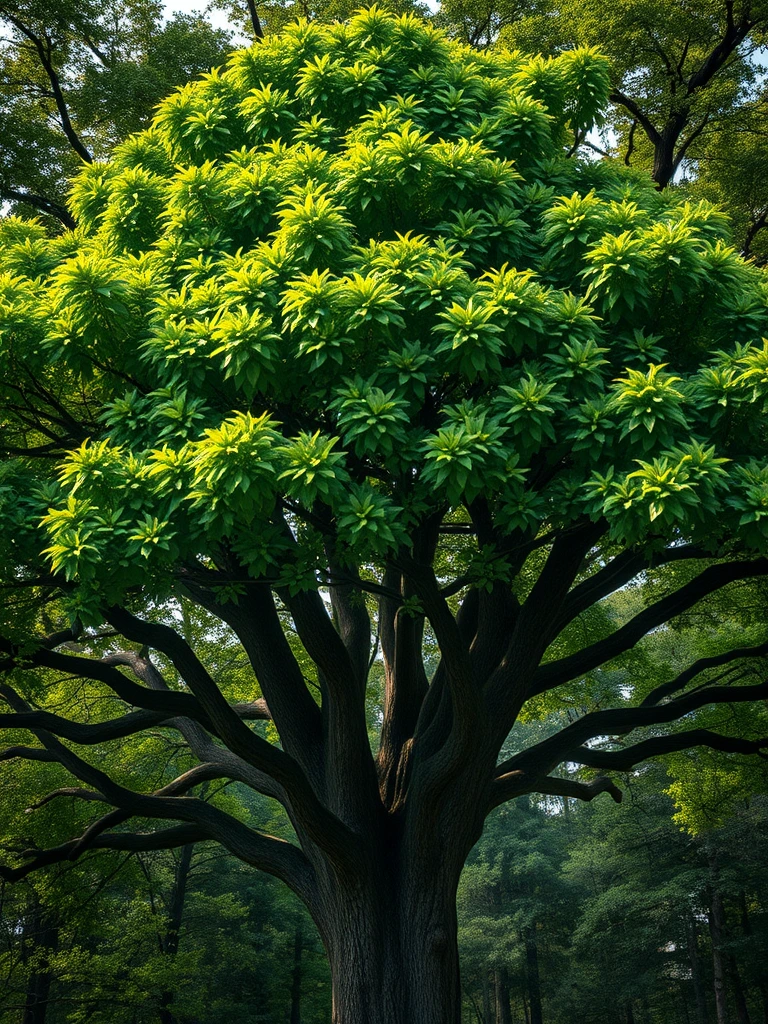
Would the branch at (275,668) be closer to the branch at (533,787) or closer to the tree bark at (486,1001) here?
the branch at (533,787)

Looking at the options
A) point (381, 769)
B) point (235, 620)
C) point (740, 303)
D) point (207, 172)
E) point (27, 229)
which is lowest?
point (381, 769)

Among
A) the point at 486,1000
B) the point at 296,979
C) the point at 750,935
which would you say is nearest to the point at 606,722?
the point at 750,935

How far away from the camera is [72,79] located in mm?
12938

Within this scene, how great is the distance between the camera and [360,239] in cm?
733

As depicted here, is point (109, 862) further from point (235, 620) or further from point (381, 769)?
point (235, 620)

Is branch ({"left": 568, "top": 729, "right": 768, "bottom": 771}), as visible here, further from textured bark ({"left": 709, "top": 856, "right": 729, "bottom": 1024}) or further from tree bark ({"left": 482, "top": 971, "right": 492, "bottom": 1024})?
tree bark ({"left": 482, "top": 971, "right": 492, "bottom": 1024})

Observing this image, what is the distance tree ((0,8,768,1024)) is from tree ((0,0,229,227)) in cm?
369

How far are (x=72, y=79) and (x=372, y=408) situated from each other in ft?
32.9

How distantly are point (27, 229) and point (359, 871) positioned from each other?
7078 millimetres

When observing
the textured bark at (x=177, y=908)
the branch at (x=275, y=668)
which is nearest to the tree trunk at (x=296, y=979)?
the textured bark at (x=177, y=908)

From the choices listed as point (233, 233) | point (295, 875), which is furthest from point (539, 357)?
A: point (295, 875)

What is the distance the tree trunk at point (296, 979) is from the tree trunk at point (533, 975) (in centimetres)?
933

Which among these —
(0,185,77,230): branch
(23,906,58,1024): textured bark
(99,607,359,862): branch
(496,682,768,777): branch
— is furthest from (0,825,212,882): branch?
(0,185,77,230): branch

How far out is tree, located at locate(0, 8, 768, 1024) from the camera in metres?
5.91
